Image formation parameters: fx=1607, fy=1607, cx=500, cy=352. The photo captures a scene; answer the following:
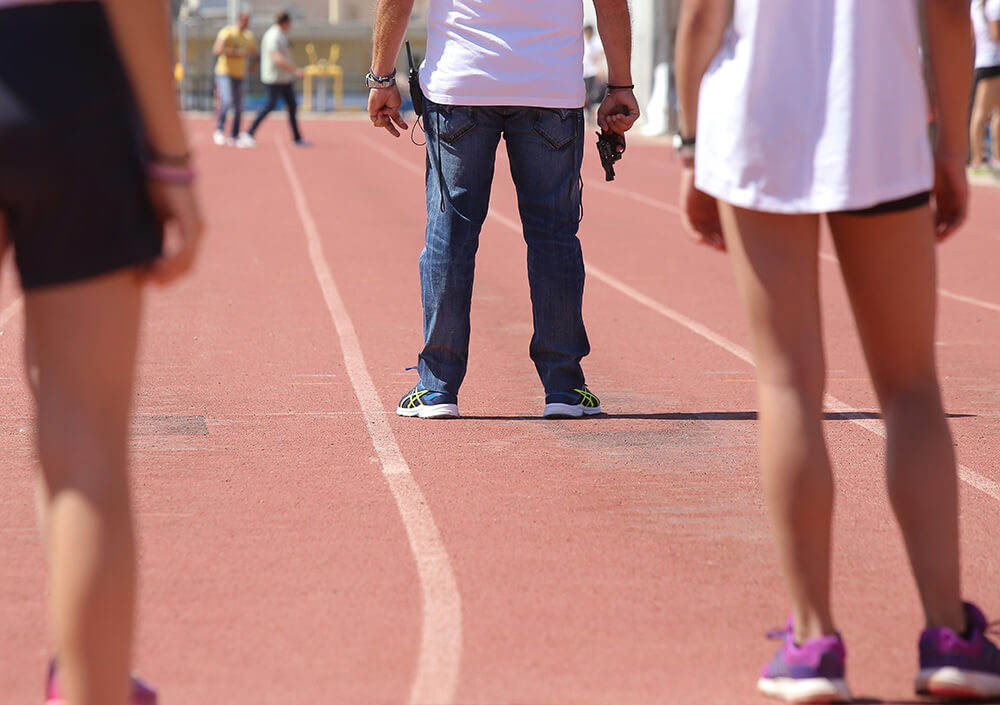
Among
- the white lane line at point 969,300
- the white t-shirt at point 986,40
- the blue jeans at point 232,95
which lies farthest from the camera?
the blue jeans at point 232,95

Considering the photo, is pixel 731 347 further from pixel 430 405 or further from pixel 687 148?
pixel 687 148

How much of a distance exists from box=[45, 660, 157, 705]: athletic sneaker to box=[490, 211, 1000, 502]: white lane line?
2.69m

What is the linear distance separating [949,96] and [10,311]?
20.4ft

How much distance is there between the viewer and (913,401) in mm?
2961

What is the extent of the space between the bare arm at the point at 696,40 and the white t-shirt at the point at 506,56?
2.47 metres

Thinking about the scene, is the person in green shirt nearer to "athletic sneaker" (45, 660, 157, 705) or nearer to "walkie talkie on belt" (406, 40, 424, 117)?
"walkie talkie on belt" (406, 40, 424, 117)

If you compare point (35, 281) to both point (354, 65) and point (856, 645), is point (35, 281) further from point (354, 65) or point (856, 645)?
point (354, 65)

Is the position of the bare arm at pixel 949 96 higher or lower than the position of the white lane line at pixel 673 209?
higher

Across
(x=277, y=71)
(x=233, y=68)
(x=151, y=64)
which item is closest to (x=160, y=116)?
(x=151, y=64)

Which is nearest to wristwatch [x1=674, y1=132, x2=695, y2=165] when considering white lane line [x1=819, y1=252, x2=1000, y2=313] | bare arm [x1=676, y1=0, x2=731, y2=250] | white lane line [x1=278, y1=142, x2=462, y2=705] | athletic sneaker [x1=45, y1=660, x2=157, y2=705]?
bare arm [x1=676, y1=0, x2=731, y2=250]

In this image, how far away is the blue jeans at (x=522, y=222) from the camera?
5488mm

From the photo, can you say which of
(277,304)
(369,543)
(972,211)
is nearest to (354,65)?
(972,211)

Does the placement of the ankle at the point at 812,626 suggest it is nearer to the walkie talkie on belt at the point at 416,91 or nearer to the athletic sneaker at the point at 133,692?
the athletic sneaker at the point at 133,692

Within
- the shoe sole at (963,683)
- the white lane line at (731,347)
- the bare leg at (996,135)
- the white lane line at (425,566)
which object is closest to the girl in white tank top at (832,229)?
the shoe sole at (963,683)
